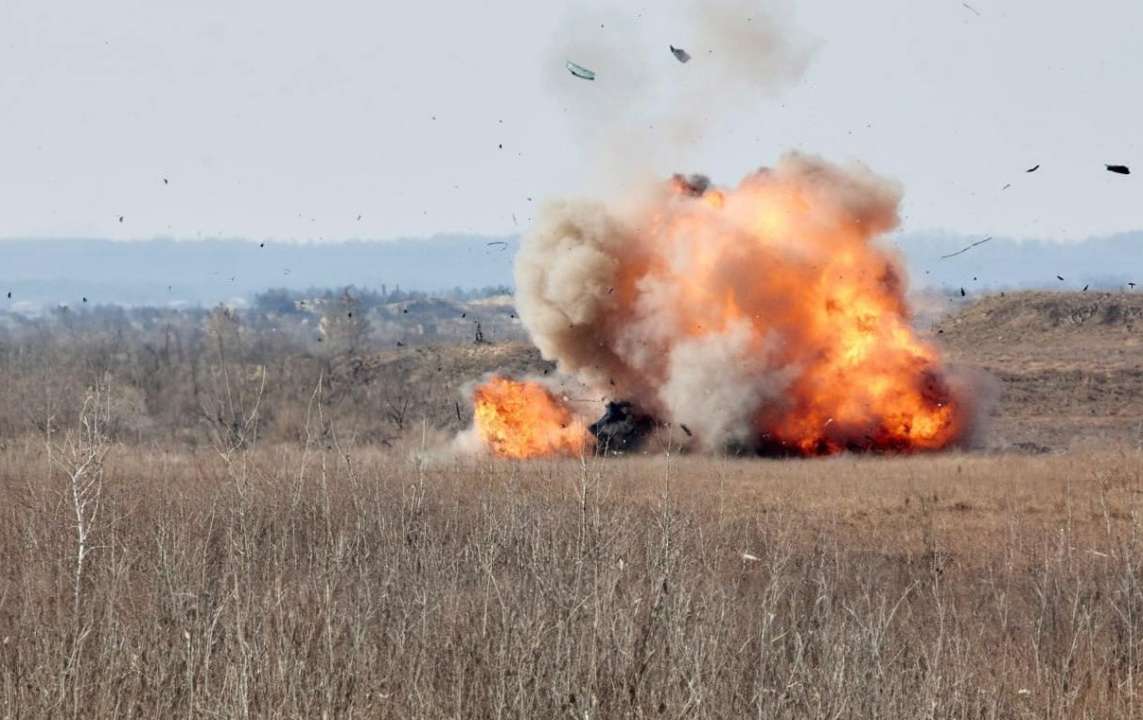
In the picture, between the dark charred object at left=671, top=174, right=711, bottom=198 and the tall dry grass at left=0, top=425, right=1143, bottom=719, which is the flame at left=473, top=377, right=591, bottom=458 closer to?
the dark charred object at left=671, top=174, right=711, bottom=198

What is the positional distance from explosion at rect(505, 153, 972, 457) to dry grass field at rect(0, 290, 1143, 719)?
6892 millimetres

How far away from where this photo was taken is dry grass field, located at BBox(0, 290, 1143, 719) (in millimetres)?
10555

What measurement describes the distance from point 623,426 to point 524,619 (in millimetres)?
31091

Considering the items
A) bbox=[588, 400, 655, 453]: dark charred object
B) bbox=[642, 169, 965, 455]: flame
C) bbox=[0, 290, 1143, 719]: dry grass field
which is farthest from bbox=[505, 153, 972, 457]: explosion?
bbox=[0, 290, 1143, 719]: dry grass field

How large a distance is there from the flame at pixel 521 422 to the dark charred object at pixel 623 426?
0.52 meters

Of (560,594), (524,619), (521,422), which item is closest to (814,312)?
(521,422)

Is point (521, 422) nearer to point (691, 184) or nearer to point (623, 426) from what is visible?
point (623, 426)

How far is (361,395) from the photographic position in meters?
60.3

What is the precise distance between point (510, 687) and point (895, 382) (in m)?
31.7

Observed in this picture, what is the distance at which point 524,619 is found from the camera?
1132 cm

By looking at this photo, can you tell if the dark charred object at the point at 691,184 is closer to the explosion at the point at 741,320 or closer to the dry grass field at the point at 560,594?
the explosion at the point at 741,320

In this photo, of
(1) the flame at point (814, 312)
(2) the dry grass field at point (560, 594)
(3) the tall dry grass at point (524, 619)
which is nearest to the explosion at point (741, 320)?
(1) the flame at point (814, 312)

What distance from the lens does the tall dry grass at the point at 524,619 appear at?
10.4 m

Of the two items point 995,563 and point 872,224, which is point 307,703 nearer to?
point 995,563
